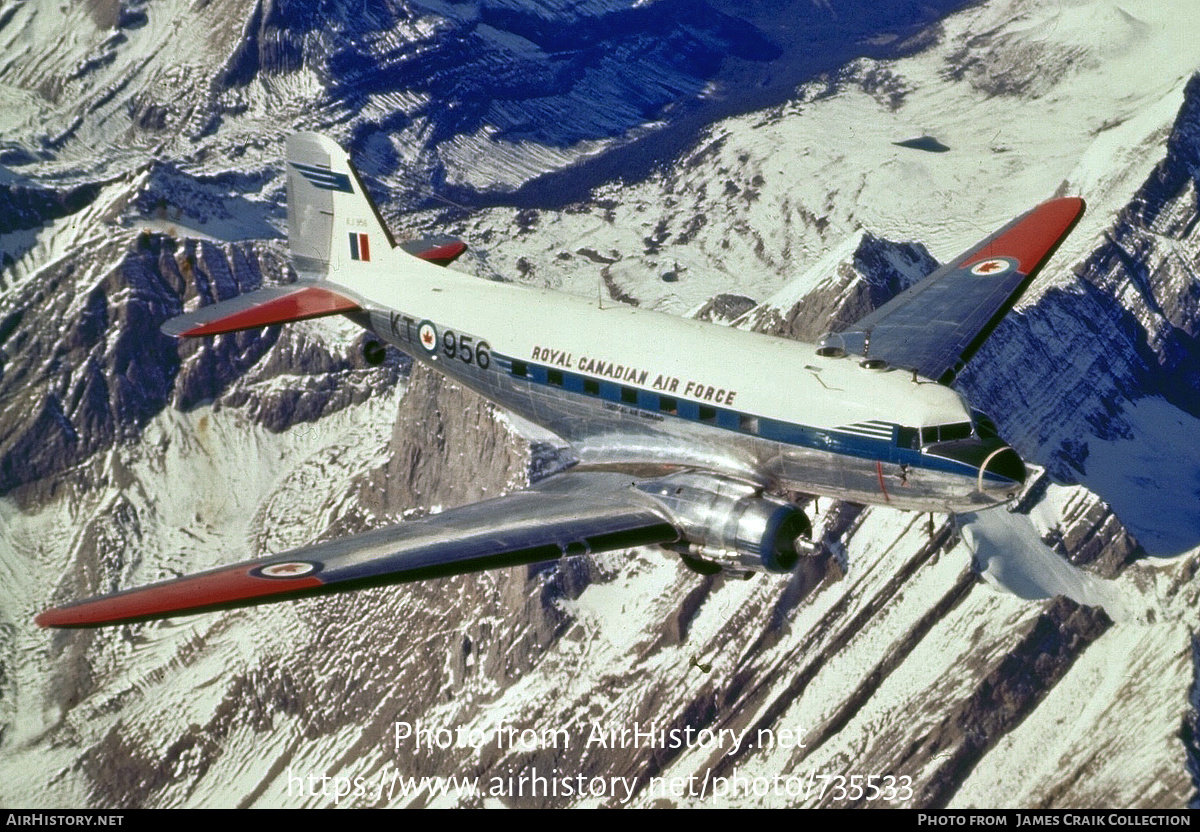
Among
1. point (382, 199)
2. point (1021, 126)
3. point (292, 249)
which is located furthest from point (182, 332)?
point (1021, 126)

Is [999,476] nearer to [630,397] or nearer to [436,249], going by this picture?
[630,397]

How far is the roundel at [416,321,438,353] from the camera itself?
6222cm

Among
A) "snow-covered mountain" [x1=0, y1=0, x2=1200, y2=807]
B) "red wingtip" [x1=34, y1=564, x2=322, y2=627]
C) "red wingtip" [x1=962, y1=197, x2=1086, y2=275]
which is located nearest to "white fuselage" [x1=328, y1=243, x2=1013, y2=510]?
"snow-covered mountain" [x1=0, y1=0, x2=1200, y2=807]

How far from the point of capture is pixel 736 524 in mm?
49188

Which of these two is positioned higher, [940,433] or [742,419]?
[940,433]

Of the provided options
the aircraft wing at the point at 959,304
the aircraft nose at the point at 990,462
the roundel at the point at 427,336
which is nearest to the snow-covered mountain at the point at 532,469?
the aircraft nose at the point at 990,462

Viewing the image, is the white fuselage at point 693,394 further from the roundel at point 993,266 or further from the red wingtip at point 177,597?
the red wingtip at point 177,597

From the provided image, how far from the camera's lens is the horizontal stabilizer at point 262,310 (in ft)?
203

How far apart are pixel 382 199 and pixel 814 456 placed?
128254 mm

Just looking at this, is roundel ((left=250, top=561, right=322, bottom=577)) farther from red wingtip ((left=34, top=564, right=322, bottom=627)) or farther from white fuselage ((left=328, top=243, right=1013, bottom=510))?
white fuselage ((left=328, top=243, right=1013, bottom=510))

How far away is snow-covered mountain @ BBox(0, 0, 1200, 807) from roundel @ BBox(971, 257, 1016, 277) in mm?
15748

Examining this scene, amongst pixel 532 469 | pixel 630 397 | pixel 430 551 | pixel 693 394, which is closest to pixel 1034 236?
pixel 693 394

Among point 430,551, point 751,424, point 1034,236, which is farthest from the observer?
point 1034,236

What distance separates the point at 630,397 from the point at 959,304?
14681 millimetres
